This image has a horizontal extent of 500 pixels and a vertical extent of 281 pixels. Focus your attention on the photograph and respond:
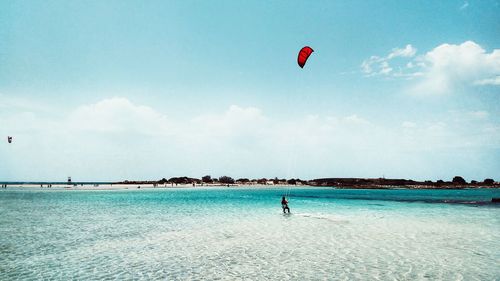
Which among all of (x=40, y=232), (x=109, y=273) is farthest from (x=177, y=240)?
(x=40, y=232)

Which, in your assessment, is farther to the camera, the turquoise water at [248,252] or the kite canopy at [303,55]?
the kite canopy at [303,55]

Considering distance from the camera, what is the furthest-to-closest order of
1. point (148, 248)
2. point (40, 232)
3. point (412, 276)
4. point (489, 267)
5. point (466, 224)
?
1. point (466, 224)
2. point (40, 232)
3. point (148, 248)
4. point (489, 267)
5. point (412, 276)

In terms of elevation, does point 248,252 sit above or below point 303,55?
below

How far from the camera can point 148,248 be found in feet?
46.2

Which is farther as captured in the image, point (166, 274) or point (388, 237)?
point (388, 237)

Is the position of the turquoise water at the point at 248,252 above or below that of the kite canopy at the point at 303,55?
below

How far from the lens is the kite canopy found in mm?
21795

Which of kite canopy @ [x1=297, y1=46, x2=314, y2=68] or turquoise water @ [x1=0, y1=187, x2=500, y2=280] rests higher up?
kite canopy @ [x1=297, y1=46, x2=314, y2=68]

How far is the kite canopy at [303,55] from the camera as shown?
21.8 meters

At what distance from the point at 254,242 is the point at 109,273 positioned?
281 inches

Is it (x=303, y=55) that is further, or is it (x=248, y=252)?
(x=303, y=55)

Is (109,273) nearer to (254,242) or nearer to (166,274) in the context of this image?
(166,274)

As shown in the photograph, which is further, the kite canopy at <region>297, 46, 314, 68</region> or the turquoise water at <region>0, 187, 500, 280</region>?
the kite canopy at <region>297, 46, 314, 68</region>

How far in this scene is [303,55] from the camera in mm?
22109
